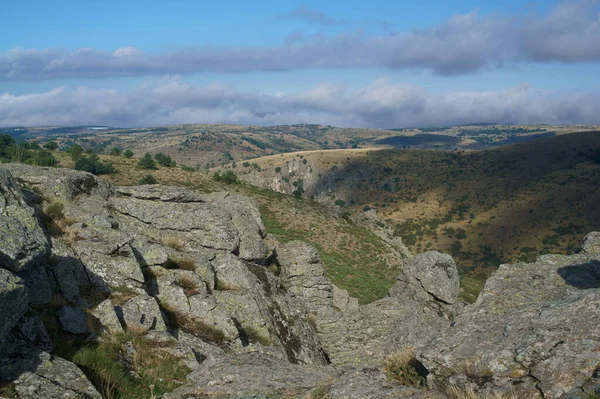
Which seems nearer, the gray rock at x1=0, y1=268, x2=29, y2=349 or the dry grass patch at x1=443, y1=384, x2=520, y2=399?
the dry grass patch at x1=443, y1=384, x2=520, y2=399

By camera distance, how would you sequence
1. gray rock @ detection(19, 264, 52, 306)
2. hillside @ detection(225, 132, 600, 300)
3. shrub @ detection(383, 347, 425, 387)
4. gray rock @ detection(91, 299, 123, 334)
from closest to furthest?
shrub @ detection(383, 347, 425, 387) < gray rock @ detection(19, 264, 52, 306) < gray rock @ detection(91, 299, 123, 334) < hillside @ detection(225, 132, 600, 300)

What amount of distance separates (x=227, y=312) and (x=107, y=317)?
4164 mm

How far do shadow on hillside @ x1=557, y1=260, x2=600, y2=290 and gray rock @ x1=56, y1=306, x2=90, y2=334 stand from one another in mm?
12747

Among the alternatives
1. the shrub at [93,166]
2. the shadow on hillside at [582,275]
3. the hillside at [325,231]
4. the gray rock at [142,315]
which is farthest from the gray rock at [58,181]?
the shrub at [93,166]

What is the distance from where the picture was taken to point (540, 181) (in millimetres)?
145500

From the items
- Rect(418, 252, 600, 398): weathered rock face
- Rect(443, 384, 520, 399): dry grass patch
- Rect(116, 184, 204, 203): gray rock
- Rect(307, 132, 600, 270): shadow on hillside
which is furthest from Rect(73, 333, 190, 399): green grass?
Rect(307, 132, 600, 270): shadow on hillside

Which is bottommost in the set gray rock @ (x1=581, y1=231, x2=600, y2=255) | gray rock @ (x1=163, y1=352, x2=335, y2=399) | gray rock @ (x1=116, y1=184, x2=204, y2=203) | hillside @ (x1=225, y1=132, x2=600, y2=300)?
hillside @ (x1=225, y1=132, x2=600, y2=300)

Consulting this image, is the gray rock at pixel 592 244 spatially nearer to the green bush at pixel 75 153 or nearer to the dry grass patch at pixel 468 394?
the dry grass patch at pixel 468 394

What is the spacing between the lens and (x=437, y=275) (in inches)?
1193

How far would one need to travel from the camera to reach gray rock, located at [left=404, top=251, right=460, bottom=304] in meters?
30.0

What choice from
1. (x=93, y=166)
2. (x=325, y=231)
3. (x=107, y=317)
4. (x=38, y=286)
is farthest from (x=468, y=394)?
(x=93, y=166)

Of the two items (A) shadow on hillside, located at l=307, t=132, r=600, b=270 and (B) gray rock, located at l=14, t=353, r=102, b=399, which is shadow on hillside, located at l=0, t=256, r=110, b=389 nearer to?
(B) gray rock, located at l=14, t=353, r=102, b=399

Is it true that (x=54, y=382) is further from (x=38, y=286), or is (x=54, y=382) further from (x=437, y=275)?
(x=437, y=275)

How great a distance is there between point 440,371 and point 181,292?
984 centimetres
